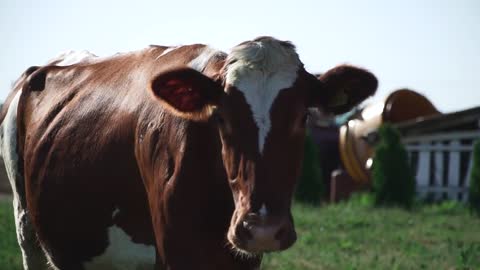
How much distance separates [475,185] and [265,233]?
12.3 meters

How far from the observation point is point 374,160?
17312 mm

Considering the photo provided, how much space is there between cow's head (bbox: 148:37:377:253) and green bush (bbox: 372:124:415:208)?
1248 cm

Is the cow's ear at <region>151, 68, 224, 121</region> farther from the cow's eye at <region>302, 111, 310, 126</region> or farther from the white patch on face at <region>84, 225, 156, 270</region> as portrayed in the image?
→ the white patch on face at <region>84, 225, 156, 270</region>

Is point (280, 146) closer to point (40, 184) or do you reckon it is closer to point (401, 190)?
point (40, 184)

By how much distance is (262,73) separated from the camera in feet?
13.8

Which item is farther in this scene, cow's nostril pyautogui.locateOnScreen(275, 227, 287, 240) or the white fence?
the white fence

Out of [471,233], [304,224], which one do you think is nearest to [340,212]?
[304,224]

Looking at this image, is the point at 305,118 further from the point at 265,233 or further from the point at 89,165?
the point at 89,165

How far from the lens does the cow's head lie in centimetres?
390

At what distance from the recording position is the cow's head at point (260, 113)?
3.90 metres

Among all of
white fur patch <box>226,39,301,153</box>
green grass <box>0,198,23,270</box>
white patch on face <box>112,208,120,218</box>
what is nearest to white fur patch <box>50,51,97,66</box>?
white patch on face <box>112,208,120,218</box>

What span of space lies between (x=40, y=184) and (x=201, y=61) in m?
1.81

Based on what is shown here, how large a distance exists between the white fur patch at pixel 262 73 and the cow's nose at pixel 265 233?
0.38 m

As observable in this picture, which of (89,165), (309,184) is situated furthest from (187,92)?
(309,184)
